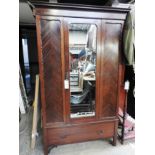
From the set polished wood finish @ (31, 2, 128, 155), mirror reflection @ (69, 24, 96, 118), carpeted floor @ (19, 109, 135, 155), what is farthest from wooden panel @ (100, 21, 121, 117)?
carpeted floor @ (19, 109, 135, 155)

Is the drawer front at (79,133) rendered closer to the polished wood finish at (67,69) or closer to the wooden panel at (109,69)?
the polished wood finish at (67,69)

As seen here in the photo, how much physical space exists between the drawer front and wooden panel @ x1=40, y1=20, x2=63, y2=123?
18cm

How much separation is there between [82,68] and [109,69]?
1.19ft

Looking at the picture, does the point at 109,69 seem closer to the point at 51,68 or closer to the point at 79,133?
the point at 51,68

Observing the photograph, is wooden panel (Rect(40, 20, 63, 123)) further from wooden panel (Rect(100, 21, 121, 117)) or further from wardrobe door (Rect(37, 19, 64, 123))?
wooden panel (Rect(100, 21, 121, 117))

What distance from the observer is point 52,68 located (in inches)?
64.3

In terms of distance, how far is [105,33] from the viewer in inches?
66.7

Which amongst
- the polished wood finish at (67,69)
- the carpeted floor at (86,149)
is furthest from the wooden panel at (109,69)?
the carpeted floor at (86,149)

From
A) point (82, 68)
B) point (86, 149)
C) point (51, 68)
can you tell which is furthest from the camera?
point (86, 149)

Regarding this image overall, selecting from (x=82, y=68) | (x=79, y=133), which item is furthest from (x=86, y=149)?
(x=82, y=68)

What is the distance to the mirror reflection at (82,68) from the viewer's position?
1.66m

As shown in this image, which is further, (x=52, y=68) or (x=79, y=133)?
(x=79, y=133)
